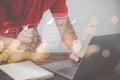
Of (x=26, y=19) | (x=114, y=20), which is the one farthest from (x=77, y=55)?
(x=114, y=20)

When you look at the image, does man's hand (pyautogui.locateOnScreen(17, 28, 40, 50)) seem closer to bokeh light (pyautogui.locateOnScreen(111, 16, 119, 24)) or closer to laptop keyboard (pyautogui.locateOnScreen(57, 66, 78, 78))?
laptop keyboard (pyautogui.locateOnScreen(57, 66, 78, 78))

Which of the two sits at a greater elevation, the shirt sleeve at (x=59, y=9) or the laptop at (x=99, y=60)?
the shirt sleeve at (x=59, y=9)

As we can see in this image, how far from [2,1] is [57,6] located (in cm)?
46

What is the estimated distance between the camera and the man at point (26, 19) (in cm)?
183

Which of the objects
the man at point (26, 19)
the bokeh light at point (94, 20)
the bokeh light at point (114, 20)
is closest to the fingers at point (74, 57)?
the man at point (26, 19)

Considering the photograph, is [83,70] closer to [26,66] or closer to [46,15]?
[26,66]

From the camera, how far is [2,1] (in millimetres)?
1788

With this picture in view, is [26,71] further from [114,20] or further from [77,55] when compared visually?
[114,20]

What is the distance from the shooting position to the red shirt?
6.01 ft

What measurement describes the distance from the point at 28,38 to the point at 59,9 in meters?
0.41

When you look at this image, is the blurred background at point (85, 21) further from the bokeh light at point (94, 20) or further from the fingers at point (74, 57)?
the fingers at point (74, 57)

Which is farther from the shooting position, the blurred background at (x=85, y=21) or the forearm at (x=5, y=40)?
the blurred background at (x=85, y=21)

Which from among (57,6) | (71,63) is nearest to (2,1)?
(57,6)

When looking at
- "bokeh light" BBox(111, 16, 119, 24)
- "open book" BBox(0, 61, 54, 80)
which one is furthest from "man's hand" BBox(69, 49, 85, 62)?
"bokeh light" BBox(111, 16, 119, 24)
